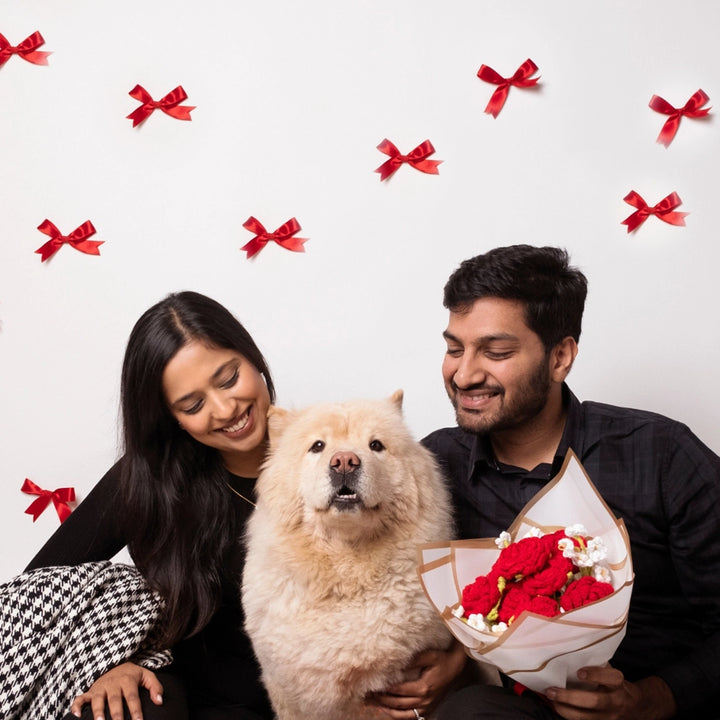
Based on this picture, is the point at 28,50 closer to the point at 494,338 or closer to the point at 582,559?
the point at 494,338

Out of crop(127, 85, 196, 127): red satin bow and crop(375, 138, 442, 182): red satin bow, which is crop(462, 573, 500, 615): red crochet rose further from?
crop(127, 85, 196, 127): red satin bow

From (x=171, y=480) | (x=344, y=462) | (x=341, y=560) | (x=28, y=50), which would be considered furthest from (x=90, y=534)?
(x=28, y=50)

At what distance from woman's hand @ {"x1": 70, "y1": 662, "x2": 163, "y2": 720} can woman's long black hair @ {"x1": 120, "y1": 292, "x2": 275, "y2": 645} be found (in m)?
0.20

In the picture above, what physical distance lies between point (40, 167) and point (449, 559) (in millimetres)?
2446

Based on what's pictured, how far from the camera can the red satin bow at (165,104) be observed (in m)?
3.16

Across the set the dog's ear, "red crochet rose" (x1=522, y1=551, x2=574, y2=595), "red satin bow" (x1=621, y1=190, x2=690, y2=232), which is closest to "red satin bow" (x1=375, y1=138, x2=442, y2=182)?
"red satin bow" (x1=621, y1=190, x2=690, y2=232)

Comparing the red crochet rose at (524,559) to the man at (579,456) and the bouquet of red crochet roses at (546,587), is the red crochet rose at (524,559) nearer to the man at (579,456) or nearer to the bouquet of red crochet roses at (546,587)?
the bouquet of red crochet roses at (546,587)

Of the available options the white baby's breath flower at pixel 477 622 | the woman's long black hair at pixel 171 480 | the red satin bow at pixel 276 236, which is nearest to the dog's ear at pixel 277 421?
the woman's long black hair at pixel 171 480

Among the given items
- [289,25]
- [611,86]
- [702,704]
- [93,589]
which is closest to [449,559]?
[702,704]

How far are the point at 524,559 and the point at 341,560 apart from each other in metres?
0.54

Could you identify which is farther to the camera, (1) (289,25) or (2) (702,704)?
(1) (289,25)

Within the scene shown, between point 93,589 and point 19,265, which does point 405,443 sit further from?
point 19,265

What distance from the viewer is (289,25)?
3.12 metres

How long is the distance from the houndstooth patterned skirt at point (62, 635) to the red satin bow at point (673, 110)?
233 centimetres
